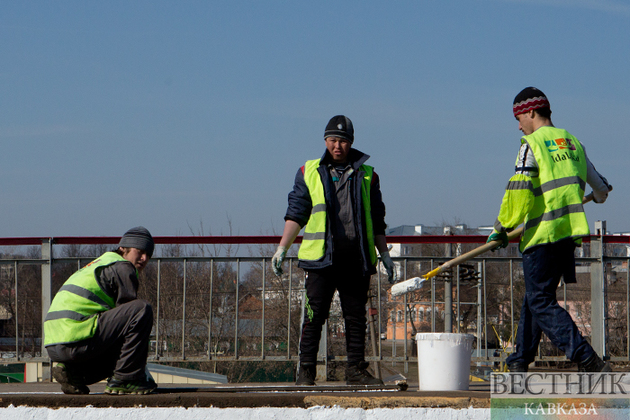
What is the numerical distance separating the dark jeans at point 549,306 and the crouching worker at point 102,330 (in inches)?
77.7

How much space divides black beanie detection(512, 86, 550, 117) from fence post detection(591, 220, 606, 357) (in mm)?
2337

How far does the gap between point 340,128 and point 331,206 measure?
485mm

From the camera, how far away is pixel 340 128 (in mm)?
4039

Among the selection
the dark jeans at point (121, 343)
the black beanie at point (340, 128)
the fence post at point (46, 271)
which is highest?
the black beanie at point (340, 128)

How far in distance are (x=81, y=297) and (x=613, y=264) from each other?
14.9 feet

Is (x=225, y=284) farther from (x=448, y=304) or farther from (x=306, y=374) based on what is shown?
(x=306, y=374)

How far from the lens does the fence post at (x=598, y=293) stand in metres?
5.45

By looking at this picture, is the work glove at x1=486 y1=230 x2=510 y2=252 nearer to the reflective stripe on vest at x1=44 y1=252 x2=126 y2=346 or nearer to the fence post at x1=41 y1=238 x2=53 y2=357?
the reflective stripe on vest at x1=44 y1=252 x2=126 y2=346

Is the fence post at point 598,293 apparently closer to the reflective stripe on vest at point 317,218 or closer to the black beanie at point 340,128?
the reflective stripe on vest at point 317,218

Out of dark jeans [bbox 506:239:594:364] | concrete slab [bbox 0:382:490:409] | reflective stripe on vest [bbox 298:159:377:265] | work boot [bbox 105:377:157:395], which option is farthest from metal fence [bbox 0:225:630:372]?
concrete slab [bbox 0:382:490:409]

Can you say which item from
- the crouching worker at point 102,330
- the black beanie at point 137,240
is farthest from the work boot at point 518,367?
the black beanie at point 137,240

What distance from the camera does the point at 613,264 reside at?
5.73 metres

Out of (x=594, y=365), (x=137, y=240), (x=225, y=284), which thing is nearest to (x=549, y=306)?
(x=594, y=365)

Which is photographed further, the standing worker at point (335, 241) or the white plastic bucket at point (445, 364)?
the standing worker at point (335, 241)
